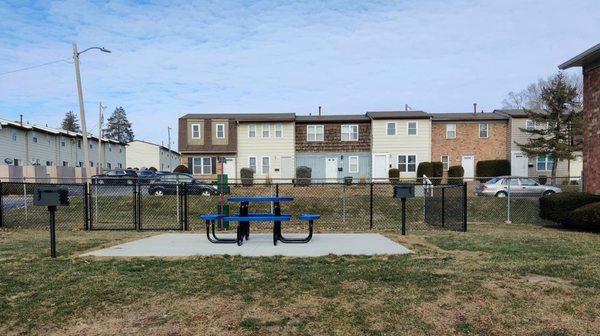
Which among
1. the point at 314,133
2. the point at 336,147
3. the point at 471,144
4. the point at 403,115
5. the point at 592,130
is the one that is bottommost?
the point at 592,130

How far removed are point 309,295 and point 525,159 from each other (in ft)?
110

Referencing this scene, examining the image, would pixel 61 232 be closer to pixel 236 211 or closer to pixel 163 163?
pixel 236 211

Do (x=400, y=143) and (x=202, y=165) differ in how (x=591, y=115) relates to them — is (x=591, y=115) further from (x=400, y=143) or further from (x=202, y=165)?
(x=202, y=165)

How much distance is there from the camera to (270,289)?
559cm

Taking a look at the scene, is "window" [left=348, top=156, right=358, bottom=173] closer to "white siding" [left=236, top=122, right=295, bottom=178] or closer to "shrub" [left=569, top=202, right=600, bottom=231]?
"white siding" [left=236, top=122, right=295, bottom=178]

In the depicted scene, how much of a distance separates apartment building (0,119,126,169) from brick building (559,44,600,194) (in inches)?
1214

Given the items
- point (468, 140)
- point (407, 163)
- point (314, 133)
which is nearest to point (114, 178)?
point (314, 133)

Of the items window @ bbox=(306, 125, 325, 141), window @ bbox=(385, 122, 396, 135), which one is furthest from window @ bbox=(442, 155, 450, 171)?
window @ bbox=(306, 125, 325, 141)

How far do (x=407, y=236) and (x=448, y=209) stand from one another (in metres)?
3.67

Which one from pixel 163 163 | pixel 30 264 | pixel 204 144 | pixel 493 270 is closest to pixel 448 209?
pixel 493 270

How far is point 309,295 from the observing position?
5316mm

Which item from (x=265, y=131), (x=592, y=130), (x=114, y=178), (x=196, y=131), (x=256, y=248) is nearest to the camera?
(x=256, y=248)

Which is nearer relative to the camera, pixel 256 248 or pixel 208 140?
pixel 256 248

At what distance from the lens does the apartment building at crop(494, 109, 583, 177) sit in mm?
34250
